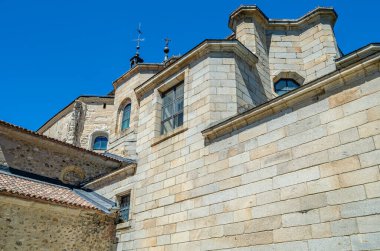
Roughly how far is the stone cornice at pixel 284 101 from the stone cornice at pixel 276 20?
6.36 m

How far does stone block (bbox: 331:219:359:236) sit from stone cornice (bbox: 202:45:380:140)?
2.30 meters

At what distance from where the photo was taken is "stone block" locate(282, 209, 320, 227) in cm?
511

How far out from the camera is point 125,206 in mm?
9414

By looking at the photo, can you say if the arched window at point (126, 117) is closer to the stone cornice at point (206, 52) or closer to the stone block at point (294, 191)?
the stone cornice at point (206, 52)

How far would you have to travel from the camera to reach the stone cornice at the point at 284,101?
17.6 feet

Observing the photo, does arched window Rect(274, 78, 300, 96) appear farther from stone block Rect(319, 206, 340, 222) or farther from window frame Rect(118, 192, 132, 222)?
stone block Rect(319, 206, 340, 222)

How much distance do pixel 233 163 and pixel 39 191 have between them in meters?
5.60

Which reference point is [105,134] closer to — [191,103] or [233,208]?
[191,103]

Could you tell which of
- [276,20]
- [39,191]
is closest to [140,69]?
[276,20]

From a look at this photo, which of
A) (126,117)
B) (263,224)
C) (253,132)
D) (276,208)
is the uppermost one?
(126,117)

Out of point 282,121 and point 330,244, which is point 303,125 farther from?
point 330,244

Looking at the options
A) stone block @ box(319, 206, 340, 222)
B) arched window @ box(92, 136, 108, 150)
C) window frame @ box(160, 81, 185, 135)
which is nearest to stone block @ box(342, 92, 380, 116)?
stone block @ box(319, 206, 340, 222)

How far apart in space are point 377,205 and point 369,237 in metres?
0.46

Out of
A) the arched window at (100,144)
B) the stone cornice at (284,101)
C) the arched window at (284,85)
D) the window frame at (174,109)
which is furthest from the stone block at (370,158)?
the arched window at (100,144)
